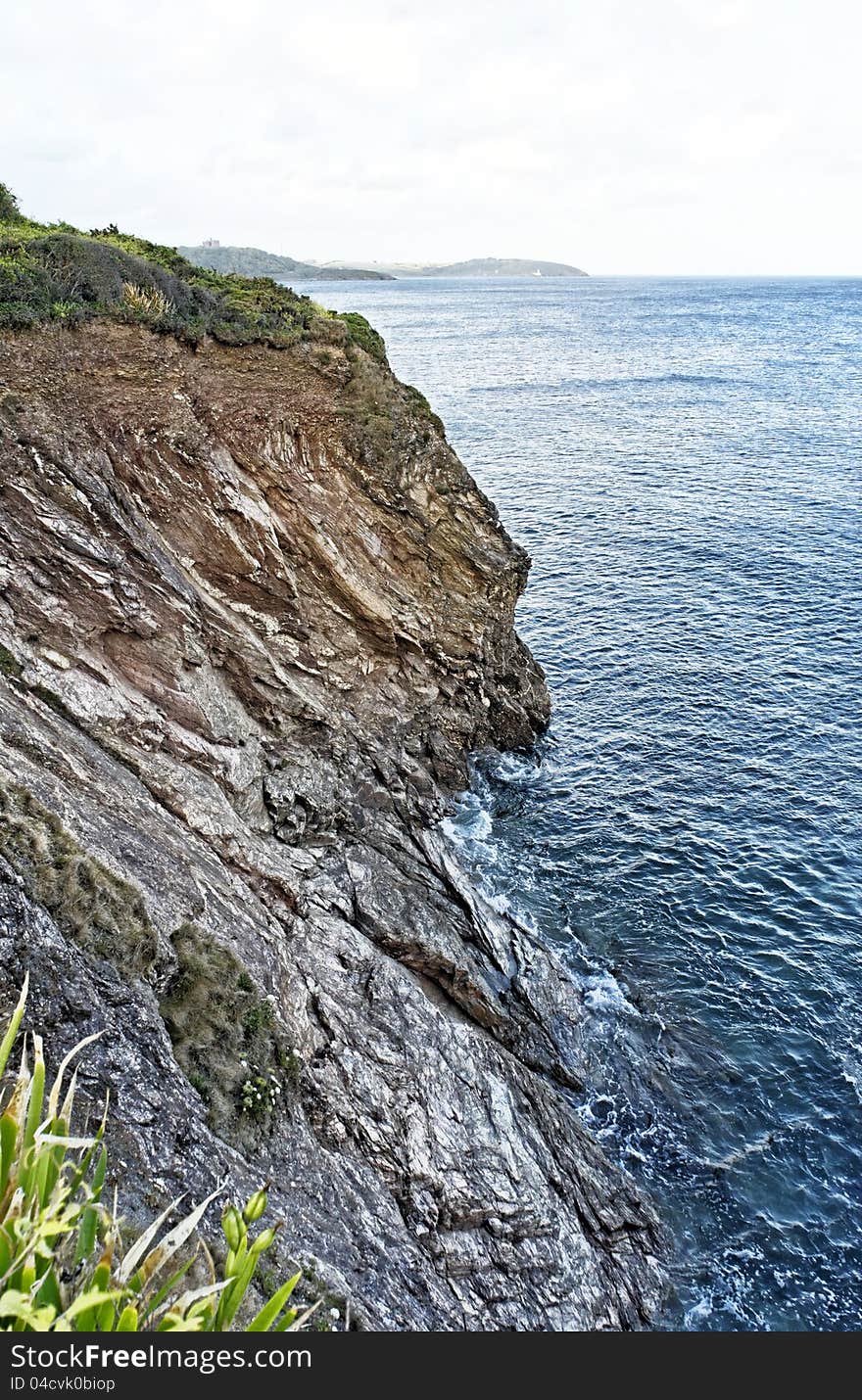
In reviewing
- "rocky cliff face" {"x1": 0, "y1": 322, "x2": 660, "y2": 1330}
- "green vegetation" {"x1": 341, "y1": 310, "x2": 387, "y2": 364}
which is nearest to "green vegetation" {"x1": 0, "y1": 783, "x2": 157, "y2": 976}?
"rocky cliff face" {"x1": 0, "y1": 322, "x2": 660, "y2": 1330}

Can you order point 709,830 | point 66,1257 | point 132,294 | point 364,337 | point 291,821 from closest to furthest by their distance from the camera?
point 66,1257, point 291,821, point 132,294, point 709,830, point 364,337

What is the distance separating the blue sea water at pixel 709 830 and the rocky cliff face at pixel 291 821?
6.75 feet

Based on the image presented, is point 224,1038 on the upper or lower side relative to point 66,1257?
lower

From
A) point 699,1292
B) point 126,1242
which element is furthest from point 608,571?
point 126,1242

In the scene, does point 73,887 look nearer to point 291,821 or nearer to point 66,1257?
point 66,1257

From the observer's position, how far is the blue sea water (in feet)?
68.1

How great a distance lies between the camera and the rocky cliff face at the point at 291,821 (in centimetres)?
1491

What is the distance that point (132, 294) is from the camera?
2881 centimetres

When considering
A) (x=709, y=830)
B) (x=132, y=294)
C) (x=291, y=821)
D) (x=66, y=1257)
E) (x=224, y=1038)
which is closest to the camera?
(x=66, y=1257)

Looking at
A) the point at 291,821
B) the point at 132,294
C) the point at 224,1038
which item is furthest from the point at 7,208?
the point at 224,1038

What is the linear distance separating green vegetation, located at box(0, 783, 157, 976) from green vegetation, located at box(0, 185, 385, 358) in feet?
57.6

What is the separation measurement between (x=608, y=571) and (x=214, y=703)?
32871 millimetres

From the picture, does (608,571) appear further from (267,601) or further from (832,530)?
(267,601)

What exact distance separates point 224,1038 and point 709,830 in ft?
71.1
